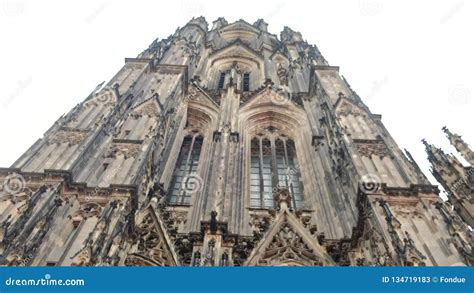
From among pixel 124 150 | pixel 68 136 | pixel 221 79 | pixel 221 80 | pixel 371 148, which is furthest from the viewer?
pixel 221 79

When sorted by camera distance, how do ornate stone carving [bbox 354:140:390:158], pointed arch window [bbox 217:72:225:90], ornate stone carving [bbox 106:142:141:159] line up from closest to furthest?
ornate stone carving [bbox 106:142:141:159] < ornate stone carving [bbox 354:140:390:158] < pointed arch window [bbox 217:72:225:90]

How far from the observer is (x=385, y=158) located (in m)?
13.0

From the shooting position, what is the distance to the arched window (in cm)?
1539

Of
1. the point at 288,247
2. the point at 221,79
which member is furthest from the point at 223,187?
the point at 221,79

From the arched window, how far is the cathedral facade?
75mm

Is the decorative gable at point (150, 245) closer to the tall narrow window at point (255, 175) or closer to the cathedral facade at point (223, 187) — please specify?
the cathedral facade at point (223, 187)

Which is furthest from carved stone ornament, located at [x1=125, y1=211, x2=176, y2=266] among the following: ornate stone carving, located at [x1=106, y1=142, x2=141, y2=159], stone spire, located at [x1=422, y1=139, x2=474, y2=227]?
stone spire, located at [x1=422, y1=139, x2=474, y2=227]

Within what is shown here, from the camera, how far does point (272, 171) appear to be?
17406 millimetres

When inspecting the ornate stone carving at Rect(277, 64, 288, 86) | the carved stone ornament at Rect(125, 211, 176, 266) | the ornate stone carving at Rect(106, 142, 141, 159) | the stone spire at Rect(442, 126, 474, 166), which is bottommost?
the carved stone ornament at Rect(125, 211, 176, 266)

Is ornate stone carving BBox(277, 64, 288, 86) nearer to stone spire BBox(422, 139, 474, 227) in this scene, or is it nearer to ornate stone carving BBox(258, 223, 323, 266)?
stone spire BBox(422, 139, 474, 227)

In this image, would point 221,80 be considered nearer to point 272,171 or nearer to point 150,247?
point 272,171

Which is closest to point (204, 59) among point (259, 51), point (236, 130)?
point (259, 51)

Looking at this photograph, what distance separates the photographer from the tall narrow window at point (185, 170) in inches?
608

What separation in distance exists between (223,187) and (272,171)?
4.19 meters
